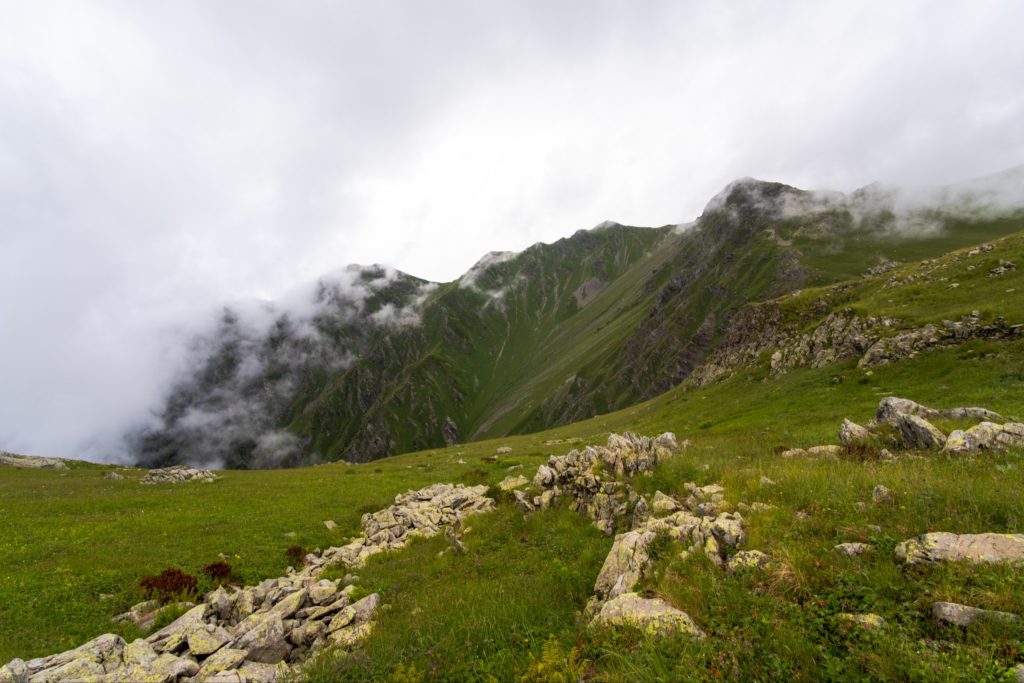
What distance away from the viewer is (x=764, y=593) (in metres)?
7.91

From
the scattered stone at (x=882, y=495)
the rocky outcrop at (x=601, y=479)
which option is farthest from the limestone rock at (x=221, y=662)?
the scattered stone at (x=882, y=495)

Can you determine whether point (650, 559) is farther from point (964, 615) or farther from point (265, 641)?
point (265, 641)

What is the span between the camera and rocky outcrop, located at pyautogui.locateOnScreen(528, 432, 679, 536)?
15695 millimetres

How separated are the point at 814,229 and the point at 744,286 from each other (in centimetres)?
3645

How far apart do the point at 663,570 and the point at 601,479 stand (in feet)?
27.8

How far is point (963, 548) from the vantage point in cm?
736

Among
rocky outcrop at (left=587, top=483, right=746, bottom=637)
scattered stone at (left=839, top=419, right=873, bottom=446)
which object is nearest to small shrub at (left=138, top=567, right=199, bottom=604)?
rocky outcrop at (left=587, top=483, right=746, bottom=637)

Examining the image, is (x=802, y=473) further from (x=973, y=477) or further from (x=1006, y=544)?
(x=1006, y=544)

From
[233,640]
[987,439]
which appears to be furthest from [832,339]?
[233,640]

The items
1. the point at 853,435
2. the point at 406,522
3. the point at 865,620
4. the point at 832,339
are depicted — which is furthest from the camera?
the point at 832,339

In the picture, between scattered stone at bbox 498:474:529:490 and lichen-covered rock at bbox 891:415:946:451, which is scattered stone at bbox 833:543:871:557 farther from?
scattered stone at bbox 498:474:529:490

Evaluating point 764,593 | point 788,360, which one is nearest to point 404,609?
point 764,593

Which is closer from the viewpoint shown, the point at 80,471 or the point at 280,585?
the point at 280,585

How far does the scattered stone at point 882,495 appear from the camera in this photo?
984 cm
